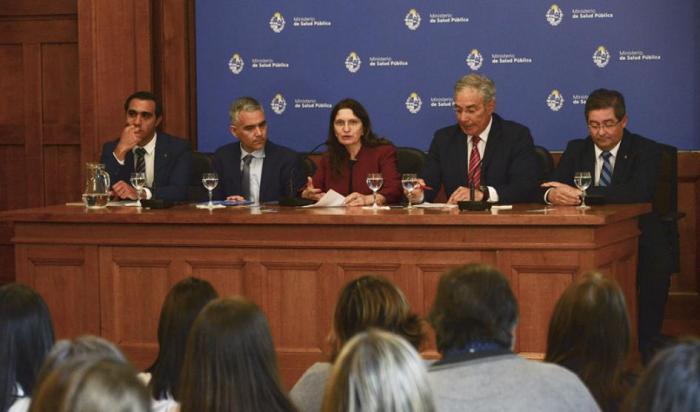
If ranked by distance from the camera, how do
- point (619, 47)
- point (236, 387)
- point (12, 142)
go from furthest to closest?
point (12, 142) → point (619, 47) → point (236, 387)

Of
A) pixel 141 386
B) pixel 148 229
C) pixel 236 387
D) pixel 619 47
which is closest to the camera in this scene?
pixel 141 386

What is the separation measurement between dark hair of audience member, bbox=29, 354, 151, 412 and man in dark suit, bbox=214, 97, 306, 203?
16.2 feet

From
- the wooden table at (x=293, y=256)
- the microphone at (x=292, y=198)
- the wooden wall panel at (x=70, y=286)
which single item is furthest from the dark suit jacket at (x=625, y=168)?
the wooden wall panel at (x=70, y=286)

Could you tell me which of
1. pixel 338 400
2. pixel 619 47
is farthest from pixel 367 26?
pixel 338 400

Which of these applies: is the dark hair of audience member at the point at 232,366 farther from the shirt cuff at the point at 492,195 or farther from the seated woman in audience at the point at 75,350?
the shirt cuff at the point at 492,195

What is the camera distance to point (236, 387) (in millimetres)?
2303

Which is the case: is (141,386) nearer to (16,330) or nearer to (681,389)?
(681,389)

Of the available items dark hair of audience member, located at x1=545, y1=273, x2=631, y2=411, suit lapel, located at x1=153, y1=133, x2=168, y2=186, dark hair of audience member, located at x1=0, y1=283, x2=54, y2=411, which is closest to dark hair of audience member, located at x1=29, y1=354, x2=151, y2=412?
dark hair of audience member, located at x1=0, y1=283, x2=54, y2=411

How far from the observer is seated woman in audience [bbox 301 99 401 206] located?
624 cm

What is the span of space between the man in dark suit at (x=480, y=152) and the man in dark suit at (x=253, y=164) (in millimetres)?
804

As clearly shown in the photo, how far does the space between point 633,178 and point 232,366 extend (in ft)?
13.4

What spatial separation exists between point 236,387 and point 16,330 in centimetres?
60

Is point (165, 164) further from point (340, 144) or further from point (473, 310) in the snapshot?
point (473, 310)

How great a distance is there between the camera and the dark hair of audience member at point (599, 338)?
2838 mm
